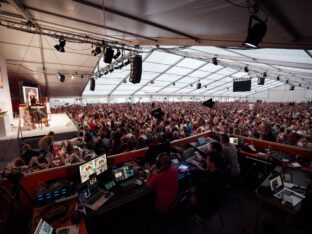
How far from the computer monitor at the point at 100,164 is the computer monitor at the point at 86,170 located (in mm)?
65

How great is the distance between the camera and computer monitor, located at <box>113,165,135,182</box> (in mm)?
2801

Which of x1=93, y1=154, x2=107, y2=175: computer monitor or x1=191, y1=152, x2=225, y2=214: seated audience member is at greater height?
x1=93, y1=154, x2=107, y2=175: computer monitor

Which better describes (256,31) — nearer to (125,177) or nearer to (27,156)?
(125,177)

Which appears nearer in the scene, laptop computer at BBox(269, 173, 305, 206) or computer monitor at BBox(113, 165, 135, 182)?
laptop computer at BBox(269, 173, 305, 206)

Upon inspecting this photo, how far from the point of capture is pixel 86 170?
258cm

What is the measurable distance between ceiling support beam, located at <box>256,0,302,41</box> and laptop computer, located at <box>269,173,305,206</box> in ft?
7.76

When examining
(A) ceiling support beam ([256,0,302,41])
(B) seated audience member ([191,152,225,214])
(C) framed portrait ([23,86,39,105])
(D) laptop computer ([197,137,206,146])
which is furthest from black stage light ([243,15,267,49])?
(C) framed portrait ([23,86,39,105])

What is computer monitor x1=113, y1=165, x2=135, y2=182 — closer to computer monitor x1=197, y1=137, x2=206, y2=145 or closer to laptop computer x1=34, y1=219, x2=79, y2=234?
laptop computer x1=34, y1=219, x2=79, y2=234

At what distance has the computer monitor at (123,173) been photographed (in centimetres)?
280

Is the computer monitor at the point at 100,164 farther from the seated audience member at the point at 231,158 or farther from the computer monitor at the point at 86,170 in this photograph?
the seated audience member at the point at 231,158

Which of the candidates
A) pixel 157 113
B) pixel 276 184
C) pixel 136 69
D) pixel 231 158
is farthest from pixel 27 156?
pixel 276 184

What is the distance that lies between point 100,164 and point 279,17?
11.6 ft

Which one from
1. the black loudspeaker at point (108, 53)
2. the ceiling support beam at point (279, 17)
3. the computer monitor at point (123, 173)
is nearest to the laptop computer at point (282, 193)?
the computer monitor at point (123, 173)

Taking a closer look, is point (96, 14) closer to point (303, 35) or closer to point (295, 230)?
point (303, 35)
